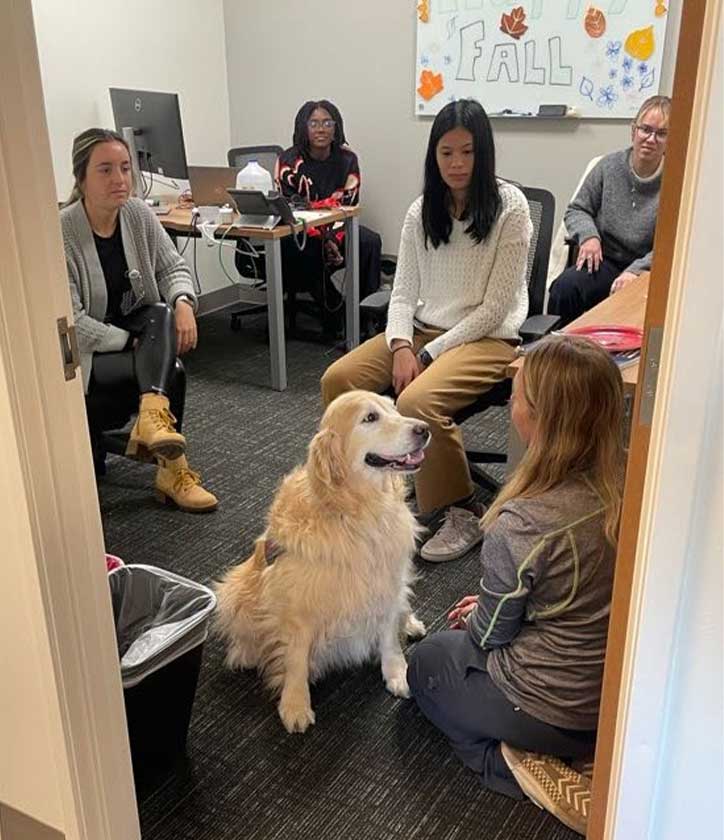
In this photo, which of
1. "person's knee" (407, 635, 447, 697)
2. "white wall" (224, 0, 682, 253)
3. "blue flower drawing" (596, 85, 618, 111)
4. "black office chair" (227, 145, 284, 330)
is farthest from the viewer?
"black office chair" (227, 145, 284, 330)

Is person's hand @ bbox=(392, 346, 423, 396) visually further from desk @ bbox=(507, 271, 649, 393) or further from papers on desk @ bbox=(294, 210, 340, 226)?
papers on desk @ bbox=(294, 210, 340, 226)

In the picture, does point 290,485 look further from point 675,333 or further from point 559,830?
point 675,333

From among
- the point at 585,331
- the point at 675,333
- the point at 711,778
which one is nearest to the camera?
the point at 675,333

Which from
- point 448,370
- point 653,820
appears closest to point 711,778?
point 653,820

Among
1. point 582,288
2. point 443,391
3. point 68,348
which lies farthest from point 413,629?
point 582,288

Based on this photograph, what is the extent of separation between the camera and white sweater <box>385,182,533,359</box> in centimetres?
254

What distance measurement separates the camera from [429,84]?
15.0ft

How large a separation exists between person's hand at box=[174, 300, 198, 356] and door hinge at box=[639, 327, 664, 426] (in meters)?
2.26

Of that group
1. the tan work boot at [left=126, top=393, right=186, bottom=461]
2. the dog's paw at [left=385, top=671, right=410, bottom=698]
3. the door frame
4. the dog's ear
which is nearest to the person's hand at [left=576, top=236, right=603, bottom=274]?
the tan work boot at [left=126, top=393, right=186, bottom=461]

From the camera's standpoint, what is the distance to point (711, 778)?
3.11 feet

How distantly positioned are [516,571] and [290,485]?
0.62 metres

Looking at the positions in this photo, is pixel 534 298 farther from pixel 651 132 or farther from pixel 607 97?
pixel 607 97

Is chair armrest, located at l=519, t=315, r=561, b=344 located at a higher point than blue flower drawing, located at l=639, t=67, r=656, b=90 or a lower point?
lower

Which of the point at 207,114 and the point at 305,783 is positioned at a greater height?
the point at 207,114
